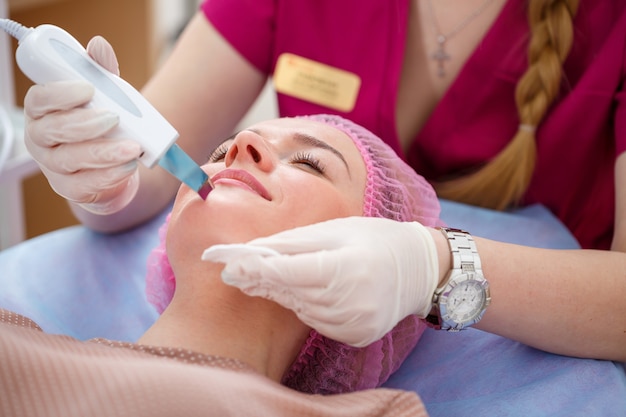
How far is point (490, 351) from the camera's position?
1.19m

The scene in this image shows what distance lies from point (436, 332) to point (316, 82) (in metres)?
0.61

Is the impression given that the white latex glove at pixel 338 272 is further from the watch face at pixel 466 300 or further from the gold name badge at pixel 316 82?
the gold name badge at pixel 316 82

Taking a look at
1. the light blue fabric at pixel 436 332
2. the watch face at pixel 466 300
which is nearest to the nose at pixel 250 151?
the watch face at pixel 466 300

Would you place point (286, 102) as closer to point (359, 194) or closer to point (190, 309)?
point (359, 194)

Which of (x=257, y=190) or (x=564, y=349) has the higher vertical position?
(x=257, y=190)

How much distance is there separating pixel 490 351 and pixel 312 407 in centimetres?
42

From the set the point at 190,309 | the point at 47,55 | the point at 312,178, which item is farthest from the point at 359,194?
the point at 47,55

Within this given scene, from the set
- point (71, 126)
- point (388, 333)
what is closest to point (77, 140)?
point (71, 126)

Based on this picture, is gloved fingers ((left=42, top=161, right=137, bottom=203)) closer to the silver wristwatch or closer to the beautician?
the beautician

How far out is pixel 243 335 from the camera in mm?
989

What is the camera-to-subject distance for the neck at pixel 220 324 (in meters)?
0.97

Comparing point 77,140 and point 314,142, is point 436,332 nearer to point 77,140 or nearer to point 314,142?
point 314,142

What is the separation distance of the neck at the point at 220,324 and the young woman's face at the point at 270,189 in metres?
0.06

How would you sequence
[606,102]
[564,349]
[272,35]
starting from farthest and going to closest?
[272,35]
[606,102]
[564,349]
